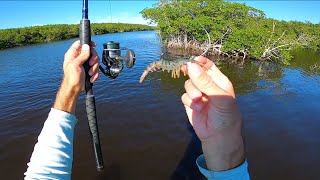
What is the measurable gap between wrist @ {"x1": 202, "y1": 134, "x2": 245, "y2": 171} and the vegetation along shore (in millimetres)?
21265

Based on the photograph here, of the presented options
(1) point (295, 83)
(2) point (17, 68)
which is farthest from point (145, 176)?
(2) point (17, 68)

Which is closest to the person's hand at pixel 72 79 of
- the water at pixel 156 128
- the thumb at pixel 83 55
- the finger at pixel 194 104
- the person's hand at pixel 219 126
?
the thumb at pixel 83 55

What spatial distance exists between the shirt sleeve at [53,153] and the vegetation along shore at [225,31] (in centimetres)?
2100

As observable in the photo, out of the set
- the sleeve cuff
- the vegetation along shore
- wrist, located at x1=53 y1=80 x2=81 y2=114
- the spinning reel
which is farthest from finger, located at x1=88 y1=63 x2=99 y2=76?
the vegetation along shore

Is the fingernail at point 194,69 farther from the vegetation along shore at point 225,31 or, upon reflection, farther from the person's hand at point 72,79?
the vegetation along shore at point 225,31

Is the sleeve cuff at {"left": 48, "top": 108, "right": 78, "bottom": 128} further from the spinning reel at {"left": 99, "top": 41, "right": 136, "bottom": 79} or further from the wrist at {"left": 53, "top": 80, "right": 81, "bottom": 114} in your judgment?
the spinning reel at {"left": 99, "top": 41, "right": 136, "bottom": 79}

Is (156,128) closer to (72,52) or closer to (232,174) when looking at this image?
(72,52)

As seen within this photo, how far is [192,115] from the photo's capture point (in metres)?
2.01

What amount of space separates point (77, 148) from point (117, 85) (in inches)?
280

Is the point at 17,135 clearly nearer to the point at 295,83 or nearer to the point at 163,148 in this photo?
the point at 163,148

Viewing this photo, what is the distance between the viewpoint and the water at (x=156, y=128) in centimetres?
773

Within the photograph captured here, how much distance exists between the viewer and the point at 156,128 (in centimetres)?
1003

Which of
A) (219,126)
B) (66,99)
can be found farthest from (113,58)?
(219,126)

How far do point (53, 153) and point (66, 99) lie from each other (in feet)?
1.88
